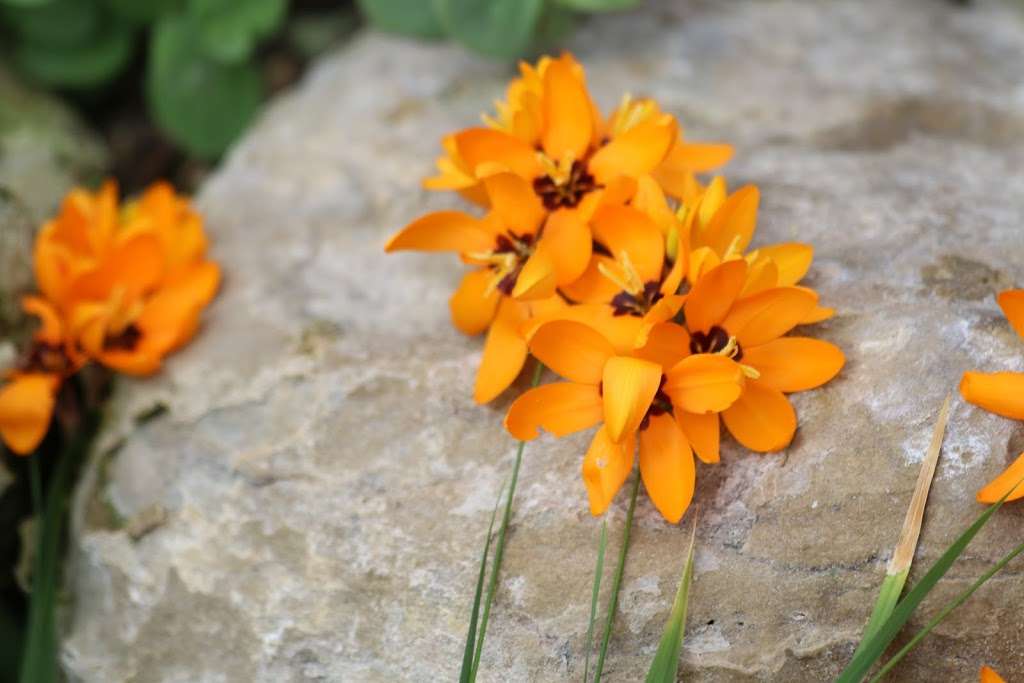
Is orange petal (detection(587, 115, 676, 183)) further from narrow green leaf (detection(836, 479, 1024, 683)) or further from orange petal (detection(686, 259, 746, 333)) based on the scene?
narrow green leaf (detection(836, 479, 1024, 683))

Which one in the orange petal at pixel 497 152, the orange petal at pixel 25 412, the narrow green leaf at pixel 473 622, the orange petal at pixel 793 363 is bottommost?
the orange petal at pixel 25 412

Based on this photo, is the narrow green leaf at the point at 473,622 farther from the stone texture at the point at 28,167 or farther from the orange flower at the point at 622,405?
the stone texture at the point at 28,167

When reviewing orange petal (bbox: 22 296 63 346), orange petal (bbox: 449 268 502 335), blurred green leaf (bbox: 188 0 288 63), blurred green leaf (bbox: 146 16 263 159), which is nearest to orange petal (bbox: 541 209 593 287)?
orange petal (bbox: 449 268 502 335)

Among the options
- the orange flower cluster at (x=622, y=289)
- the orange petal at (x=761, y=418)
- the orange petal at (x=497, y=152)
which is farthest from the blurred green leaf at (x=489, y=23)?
the orange petal at (x=761, y=418)

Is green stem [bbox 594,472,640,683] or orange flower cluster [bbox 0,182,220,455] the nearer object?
green stem [bbox 594,472,640,683]

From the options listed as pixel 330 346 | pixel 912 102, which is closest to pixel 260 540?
pixel 330 346
